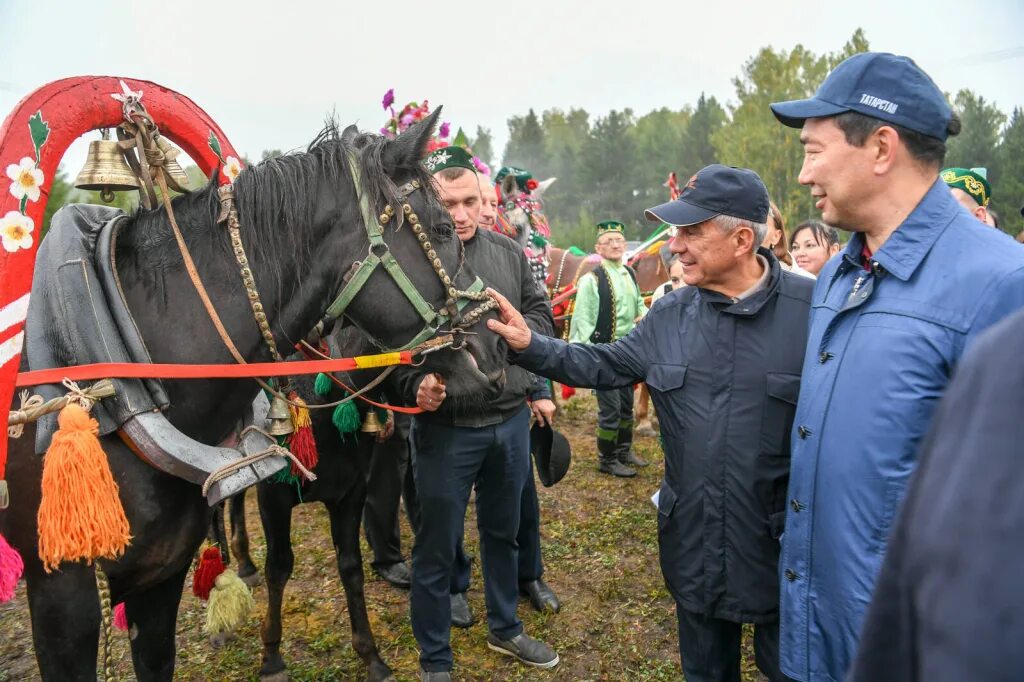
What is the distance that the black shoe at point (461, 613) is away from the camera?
366 cm

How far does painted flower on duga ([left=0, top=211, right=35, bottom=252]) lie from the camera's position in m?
1.72

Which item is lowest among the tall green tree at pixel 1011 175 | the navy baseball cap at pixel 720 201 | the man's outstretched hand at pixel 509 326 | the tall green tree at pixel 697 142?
the man's outstretched hand at pixel 509 326

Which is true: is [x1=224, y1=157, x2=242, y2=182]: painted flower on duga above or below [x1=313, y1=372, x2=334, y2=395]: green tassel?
above

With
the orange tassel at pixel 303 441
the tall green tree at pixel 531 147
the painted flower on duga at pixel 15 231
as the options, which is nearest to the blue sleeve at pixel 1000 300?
the orange tassel at pixel 303 441

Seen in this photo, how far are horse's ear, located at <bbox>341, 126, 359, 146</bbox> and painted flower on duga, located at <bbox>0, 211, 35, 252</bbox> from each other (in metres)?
0.92

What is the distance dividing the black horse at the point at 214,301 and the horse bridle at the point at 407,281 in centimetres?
2

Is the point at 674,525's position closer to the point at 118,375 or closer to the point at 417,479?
the point at 417,479

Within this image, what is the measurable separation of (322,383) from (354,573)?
41.0 inches

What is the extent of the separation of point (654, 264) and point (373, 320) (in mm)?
9373

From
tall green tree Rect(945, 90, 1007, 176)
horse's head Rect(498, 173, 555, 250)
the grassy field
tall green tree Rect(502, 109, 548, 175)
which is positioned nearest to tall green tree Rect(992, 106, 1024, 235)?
tall green tree Rect(945, 90, 1007, 176)

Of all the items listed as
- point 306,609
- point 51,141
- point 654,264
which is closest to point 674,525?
point 51,141

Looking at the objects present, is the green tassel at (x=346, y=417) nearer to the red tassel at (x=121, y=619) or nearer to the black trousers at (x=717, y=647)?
the red tassel at (x=121, y=619)

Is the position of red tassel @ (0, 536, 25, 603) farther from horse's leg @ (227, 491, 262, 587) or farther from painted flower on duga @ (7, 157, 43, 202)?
horse's leg @ (227, 491, 262, 587)

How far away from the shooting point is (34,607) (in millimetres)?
1848
